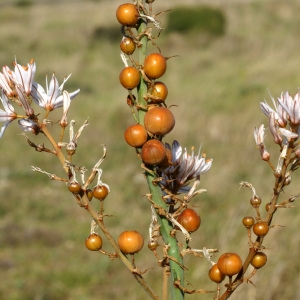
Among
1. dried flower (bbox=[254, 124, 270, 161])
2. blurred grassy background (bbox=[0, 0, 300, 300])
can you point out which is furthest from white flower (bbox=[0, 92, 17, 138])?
blurred grassy background (bbox=[0, 0, 300, 300])

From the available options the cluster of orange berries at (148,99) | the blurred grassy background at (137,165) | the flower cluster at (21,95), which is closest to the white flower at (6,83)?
the flower cluster at (21,95)

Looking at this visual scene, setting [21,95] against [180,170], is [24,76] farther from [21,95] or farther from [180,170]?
[180,170]

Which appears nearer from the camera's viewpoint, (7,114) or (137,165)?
(7,114)

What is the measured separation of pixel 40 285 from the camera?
247 inches

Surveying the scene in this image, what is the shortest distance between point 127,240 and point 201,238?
5241 mm

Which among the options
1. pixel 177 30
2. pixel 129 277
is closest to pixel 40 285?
pixel 129 277

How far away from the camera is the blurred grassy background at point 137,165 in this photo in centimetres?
565

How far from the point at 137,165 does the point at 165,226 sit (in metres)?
8.91

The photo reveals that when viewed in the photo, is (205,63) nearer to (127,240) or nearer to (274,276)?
(274,276)

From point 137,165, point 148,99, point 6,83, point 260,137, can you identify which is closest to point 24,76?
point 6,83

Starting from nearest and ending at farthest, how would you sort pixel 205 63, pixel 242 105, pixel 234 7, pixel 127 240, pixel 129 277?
pixel 127 240 → pixel 129 277 → pixel 242 105 → pixel 205 63 → pixel 234 7

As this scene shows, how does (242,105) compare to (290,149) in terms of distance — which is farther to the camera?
(242,105)

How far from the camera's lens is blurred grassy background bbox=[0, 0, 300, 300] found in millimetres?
5652

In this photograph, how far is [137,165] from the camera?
1013 cm
